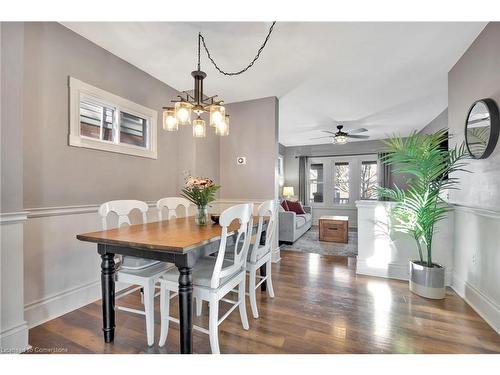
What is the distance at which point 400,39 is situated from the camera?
2133 mm

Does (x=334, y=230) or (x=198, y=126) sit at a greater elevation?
(x=198, y=126)

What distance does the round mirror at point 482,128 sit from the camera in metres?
1.87

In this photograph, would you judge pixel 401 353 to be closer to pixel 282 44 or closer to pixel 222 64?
pixel 282 44

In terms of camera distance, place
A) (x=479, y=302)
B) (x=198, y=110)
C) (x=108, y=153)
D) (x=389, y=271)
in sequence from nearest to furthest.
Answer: (x=198, y=110)
(x=479, y=302)
(x=108, y=153)
(x=389, y=271)

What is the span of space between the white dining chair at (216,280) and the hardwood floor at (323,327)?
0.20 metres

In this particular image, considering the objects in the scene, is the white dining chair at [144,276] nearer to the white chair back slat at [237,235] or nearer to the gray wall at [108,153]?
the white chair back slat at [237,235]

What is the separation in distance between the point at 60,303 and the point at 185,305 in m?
1.50

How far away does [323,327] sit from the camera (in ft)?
5.81

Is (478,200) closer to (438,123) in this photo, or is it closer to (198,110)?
(198,110)

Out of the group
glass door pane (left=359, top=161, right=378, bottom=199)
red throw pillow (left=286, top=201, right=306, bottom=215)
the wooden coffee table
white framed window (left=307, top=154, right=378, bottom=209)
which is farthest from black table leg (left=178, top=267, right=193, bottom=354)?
glass door pane (left=359, top=161, right=378, bottom=199)

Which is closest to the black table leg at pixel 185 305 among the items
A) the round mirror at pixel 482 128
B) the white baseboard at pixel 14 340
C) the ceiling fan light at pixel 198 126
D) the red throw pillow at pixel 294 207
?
the white baseboard at pixel 14 340

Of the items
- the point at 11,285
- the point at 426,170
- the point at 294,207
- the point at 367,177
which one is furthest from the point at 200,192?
the point at 367,177

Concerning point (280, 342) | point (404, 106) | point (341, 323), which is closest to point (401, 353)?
point (341, 323)

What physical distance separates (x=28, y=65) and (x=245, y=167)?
2668 mm
